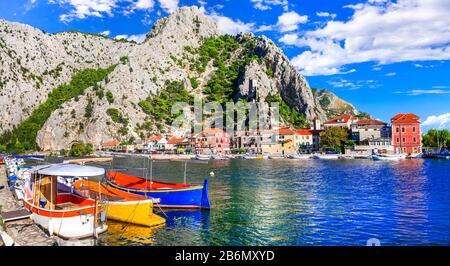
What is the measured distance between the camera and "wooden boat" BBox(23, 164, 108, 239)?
14.9m

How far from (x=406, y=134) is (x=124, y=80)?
325 feet

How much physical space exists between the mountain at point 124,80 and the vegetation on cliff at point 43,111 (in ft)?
1.37

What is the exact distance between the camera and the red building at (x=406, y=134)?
71.2 metres

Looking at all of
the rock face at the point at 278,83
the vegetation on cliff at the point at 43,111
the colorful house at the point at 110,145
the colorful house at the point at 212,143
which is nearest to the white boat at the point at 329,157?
the colorful house at the point at 212,143

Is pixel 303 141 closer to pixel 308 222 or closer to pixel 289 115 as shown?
pixel 289 115

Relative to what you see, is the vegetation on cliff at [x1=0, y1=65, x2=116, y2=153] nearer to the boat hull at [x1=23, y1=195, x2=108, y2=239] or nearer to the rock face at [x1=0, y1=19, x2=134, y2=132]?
the rock face at [x1=0, y1=19, x2=134, y2=132]

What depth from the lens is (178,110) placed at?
139 m

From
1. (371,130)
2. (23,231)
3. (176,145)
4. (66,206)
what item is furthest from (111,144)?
(23,231)

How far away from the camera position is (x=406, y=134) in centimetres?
7669

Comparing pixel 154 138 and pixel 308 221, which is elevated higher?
pixel 154 138

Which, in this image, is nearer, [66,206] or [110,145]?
[66,206]
